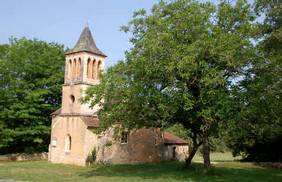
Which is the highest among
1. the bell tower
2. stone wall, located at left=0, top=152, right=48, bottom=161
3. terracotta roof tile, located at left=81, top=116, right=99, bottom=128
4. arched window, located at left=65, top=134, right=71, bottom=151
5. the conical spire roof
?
the conical spire roof

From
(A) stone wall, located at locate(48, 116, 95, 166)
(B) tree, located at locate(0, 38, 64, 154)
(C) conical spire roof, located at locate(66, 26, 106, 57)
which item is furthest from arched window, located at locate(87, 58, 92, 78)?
(B) tree, located at locate(0, 38, 64, 154)

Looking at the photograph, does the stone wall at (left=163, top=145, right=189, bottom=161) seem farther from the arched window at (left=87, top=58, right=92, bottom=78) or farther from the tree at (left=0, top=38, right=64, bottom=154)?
the tree at (left=0, top=38, right=64, bottom=154)

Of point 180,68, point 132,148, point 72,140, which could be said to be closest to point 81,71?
point 72,140

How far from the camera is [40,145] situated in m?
46.9

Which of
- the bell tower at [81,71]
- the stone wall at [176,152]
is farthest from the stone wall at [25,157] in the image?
the stone wall at [176,152]

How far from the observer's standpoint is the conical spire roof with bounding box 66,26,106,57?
129 ft

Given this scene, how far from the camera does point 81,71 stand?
39031mm

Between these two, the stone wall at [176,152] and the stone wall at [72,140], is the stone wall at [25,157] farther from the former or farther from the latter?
the stone wall at [176,152]

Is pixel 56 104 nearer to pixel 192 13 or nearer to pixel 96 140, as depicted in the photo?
pixel 96 140

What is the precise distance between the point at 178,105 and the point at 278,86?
5756 mm

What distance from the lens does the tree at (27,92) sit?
41844 millimetres

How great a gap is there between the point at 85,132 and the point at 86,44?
Result: 906 centimetres

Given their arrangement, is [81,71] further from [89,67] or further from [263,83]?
[263,83]

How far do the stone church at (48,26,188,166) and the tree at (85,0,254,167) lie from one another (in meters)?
11.7
